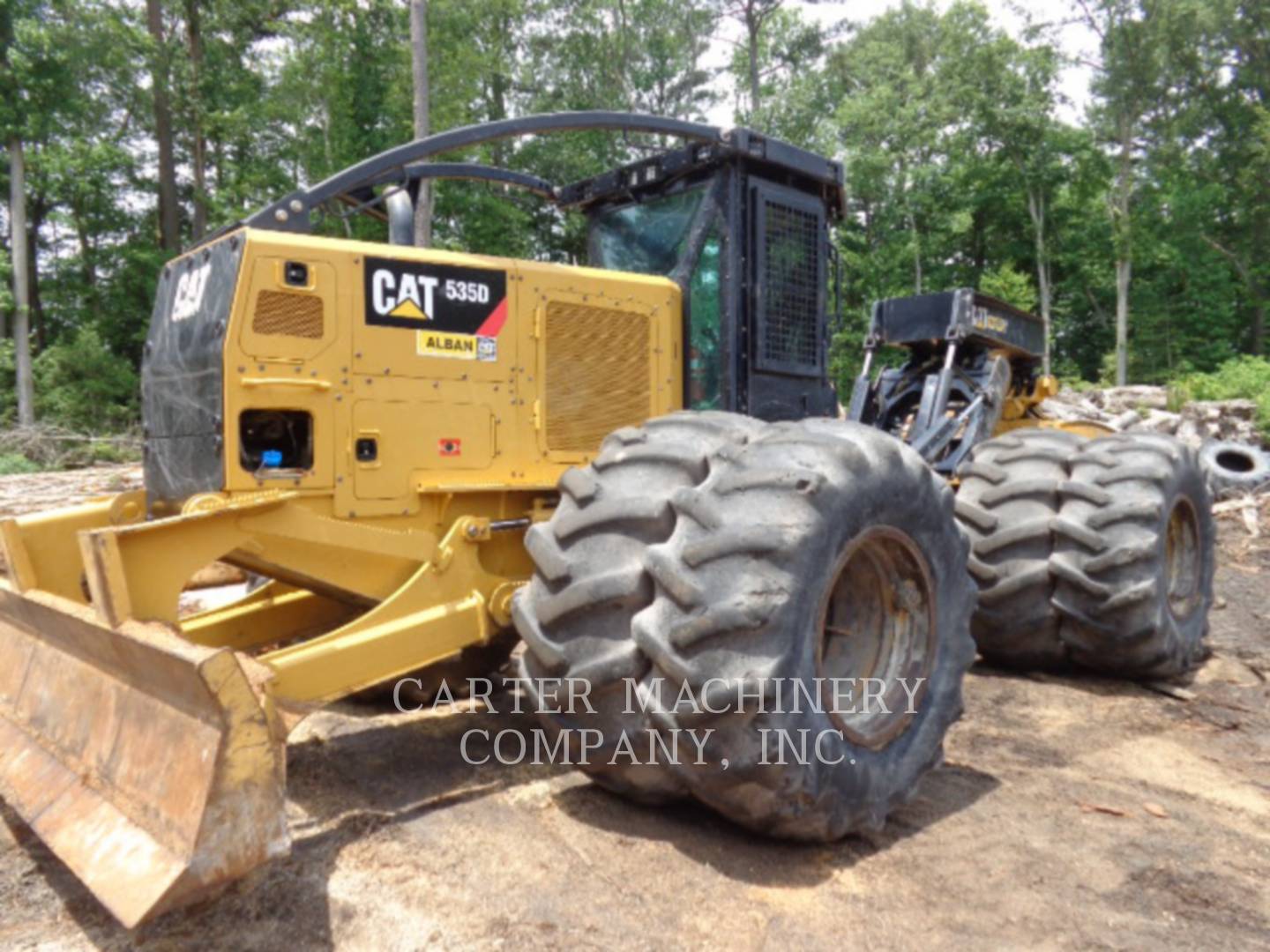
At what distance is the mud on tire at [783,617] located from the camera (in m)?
2.92

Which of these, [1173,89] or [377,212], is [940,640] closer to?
[377,212]

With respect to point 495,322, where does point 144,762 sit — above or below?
below

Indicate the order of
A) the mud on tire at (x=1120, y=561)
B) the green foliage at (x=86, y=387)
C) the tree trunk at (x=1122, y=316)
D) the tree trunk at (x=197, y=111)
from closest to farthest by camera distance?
the mud on tire at (x=1120, y=561) < the green foliage at (x=86, y=387) < the tree trunk at (x=197, y=111) < the tree trunk at (x=1122, y=316)

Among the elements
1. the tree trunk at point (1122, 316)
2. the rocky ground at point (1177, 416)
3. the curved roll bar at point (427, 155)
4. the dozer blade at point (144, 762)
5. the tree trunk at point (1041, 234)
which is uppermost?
the tree trunk at point (1041, 234)

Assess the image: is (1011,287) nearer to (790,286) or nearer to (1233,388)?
(1233,388)

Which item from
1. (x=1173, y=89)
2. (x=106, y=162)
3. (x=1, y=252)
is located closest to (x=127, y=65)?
(x=106, y=162)

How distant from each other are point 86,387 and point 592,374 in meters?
20.6

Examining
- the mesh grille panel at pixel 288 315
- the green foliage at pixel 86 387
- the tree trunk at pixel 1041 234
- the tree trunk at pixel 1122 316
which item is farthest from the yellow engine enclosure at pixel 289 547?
the tree trunk at pixel 1041 234

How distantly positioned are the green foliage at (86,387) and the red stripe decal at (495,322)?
1959cm

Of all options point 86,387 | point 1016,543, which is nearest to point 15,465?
point 86,387

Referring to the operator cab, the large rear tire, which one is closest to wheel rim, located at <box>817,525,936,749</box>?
the operator cab

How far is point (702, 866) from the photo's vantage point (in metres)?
3.09

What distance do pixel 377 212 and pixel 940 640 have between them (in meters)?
3.45

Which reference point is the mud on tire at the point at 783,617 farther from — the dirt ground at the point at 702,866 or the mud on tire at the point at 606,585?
the dirt ground at the point at 702,866
